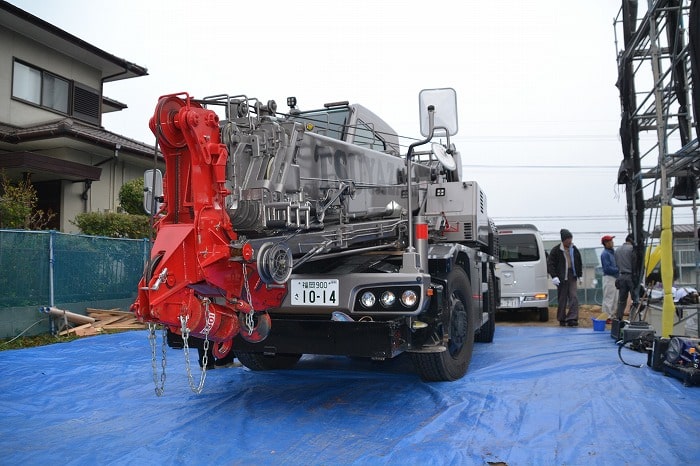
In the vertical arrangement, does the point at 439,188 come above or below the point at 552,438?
above

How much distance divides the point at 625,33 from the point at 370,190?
7.56m

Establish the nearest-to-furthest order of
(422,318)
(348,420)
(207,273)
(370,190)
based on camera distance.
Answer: (207,273), (348,420), (422,318), (370,190)

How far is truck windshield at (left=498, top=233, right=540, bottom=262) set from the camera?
463 inches

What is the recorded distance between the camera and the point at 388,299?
14.4 ft

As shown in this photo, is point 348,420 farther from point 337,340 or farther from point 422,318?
point 422,318

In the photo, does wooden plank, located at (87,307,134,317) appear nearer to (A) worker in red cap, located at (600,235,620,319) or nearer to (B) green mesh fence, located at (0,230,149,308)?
(B) green mesh fence, located at (0,230,149,308)

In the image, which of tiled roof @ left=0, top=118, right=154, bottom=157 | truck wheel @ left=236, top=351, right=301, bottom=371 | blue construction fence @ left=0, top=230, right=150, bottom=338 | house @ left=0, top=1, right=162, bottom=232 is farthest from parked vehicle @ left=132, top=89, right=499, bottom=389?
house @ left=0, top=1, right=162, bottom=232

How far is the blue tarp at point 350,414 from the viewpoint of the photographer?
373cm

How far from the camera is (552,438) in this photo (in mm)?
3943

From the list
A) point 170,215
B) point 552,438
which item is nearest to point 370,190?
point 170,215

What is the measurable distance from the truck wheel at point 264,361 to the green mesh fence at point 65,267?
4.76 meters

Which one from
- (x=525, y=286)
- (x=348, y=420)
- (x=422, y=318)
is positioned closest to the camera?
(x=348, y=420)

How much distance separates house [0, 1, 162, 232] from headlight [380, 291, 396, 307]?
10.8m

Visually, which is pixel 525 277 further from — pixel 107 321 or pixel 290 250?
pixel 290 250
